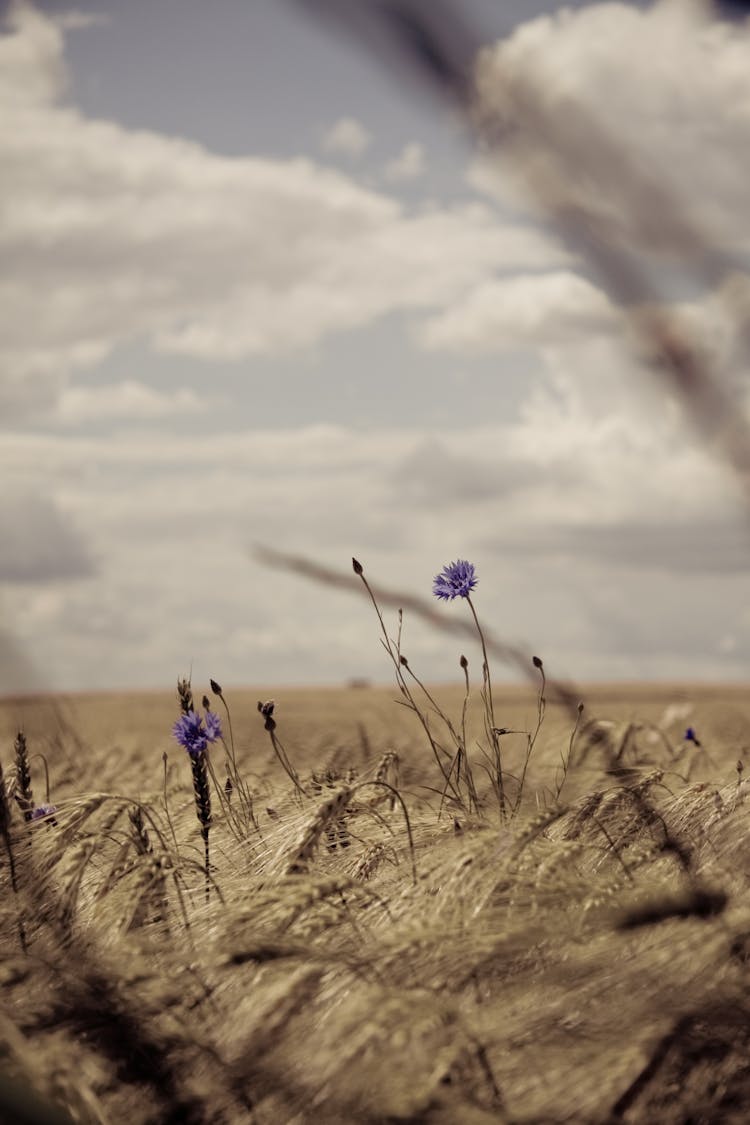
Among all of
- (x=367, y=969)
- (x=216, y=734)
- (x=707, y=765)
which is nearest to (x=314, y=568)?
(x=367, y=969)

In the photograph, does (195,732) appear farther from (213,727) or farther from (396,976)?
(396,976)

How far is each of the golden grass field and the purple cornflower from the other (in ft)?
1.44

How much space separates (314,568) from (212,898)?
A: 4.54 feet

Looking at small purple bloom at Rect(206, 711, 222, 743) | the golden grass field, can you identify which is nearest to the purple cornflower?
small purple bloom at Rect(206, 711, 222, 743)

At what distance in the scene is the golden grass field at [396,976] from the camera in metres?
1.97

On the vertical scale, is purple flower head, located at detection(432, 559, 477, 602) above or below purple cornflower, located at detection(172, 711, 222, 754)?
above

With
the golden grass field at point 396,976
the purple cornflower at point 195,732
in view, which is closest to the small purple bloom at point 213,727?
the purple cornflower at point 195,732

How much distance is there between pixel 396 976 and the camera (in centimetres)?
219

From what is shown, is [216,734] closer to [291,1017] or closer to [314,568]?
[291,1017]

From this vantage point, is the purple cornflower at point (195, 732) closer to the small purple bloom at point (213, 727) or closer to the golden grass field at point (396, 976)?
the small purple bloom at point (213, 727)

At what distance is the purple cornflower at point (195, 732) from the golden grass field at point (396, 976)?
0.44 metres

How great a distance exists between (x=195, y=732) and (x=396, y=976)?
1456mm

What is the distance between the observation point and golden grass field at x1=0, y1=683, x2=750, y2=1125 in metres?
1.97

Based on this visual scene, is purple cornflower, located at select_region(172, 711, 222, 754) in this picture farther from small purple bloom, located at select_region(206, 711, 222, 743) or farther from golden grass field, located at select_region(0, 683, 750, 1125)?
golden grass field, located at select_region(0, 683, 750, 1125)
